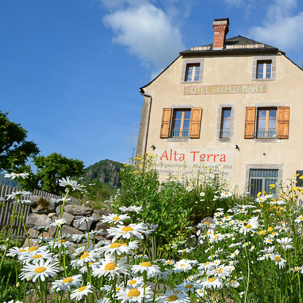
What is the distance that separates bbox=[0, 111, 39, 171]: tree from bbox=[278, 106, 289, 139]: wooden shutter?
17666 millimetres

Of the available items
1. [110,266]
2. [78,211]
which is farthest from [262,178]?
[110,266]

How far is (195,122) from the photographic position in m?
15.8

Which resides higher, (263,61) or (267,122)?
(263,61)

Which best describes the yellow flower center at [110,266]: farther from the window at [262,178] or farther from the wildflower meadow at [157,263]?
the window at [262,178]

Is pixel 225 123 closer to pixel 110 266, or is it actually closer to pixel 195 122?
pixel 195 122

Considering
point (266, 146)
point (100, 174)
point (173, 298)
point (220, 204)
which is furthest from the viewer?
point (100, 174)

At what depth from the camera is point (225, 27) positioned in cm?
1752

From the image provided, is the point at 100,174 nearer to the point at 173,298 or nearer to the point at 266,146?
the point at 266,146

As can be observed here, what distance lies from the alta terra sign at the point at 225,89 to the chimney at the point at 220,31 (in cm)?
247

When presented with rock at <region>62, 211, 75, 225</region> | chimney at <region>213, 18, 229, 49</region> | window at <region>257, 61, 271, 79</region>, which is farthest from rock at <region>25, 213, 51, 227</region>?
chimney at <region>213, 18, 229, 49</region>

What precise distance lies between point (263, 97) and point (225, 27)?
4.77 m

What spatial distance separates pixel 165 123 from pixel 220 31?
19.5ft

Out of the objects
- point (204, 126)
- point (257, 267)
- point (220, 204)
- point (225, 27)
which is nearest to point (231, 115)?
point (204, 126)

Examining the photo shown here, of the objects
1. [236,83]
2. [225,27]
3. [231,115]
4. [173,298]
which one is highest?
[225,27]
